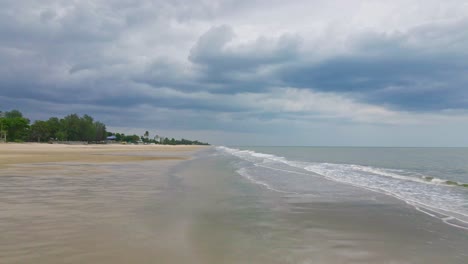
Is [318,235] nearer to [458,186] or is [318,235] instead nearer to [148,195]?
[148,195]

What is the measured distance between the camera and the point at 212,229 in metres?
8.15

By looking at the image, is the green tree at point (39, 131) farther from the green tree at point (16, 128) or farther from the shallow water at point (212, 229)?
the shallow water at point (212, 229)

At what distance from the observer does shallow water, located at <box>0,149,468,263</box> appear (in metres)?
6.10

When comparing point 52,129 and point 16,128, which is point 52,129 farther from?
point 16,128

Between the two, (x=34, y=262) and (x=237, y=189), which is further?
(x=237, y=189)

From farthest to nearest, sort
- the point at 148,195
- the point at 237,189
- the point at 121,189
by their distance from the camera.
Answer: the point at 237,189 < the point at 121,189 < the point at 148,195

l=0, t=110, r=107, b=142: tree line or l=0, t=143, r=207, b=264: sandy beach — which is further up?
l=0, t=110, r=107, b=142: tree line

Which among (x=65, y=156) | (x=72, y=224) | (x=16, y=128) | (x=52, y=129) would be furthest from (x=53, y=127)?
(x=72, y=224)

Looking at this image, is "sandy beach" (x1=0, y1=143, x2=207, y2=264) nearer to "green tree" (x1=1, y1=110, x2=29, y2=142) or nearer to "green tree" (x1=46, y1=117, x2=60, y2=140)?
"green tree" (x1=1, y1=110, x2=29, y2=142)

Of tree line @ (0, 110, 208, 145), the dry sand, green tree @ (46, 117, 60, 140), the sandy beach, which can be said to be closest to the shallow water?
the sandy beach

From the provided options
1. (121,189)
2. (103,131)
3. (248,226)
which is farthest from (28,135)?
(248,226)

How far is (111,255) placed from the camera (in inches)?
230

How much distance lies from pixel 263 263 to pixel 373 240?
10.8ft

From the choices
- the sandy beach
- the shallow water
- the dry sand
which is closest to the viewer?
the sandy beach
